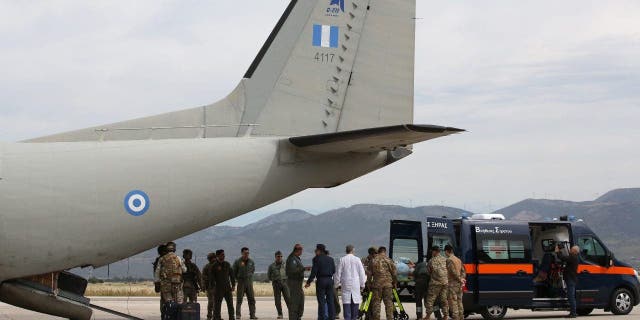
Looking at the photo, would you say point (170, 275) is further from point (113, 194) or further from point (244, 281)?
point (244, 281)

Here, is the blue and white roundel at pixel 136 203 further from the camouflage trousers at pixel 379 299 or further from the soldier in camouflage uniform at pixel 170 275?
the camouflage trousers at pixel 379 299

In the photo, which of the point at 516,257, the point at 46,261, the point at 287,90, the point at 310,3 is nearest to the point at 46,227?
the point at 46,261

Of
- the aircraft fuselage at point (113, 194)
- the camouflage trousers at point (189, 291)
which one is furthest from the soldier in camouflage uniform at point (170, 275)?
the camouflage trousers at point (189, 291)

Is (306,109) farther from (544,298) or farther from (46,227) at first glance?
(544,298)

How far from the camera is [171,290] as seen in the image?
1642cm

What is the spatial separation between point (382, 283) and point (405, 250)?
2.81 m

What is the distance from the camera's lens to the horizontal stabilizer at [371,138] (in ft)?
44.0

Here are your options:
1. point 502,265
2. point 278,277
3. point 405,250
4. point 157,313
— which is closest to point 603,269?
point 502,265

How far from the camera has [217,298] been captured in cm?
1941

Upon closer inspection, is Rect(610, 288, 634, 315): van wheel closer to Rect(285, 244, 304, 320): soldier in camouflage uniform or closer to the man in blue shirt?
the man in blue shirt

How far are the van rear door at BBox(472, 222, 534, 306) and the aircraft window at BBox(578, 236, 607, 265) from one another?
1629 mm

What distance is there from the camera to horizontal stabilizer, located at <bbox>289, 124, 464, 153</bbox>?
13.4 m

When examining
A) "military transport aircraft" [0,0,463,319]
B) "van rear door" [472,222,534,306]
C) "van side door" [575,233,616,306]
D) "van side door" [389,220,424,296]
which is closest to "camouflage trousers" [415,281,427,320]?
"van side door" [389,220,424,296]

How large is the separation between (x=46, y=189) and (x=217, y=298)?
611 cm
